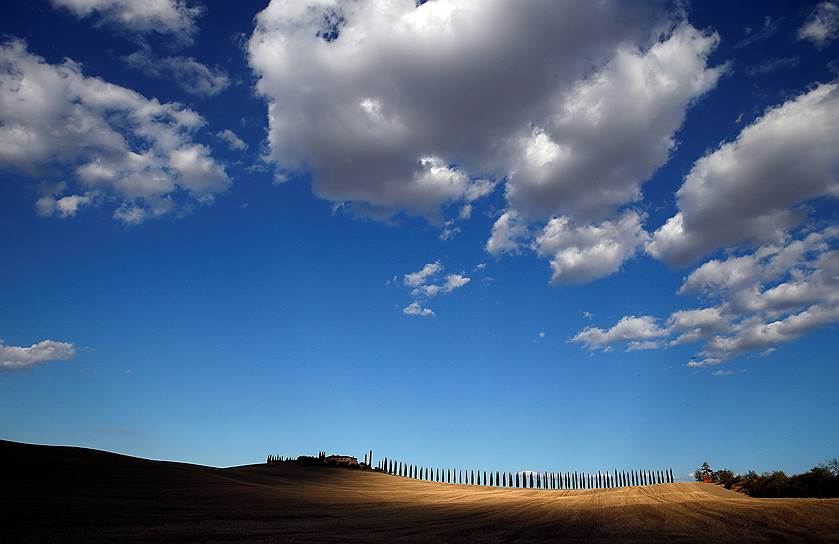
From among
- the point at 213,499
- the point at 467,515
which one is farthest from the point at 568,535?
the point at 213,499

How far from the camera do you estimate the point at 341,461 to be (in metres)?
54.9

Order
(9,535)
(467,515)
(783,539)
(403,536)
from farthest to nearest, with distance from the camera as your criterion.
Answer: (467,515) < (403,536) < (783,539) < (9,535)

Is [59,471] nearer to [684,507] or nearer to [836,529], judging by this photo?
[684,507]

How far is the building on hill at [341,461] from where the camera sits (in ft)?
177

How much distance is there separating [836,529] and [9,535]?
14.4m

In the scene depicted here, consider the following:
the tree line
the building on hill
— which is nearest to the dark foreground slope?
the tree line

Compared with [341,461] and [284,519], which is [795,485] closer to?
[284,519]

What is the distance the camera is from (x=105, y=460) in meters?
22.2

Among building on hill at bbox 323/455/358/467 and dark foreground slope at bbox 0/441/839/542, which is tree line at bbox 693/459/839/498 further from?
building on hill at bbox 323/455/358/467

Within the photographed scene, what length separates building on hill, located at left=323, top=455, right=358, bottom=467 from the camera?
53906 mm

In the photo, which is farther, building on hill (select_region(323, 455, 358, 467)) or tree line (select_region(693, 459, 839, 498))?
building on hill (select_region(323, 455, 358, 467))

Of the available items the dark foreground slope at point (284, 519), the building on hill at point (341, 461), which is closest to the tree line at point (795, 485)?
the dark foreground slope at point (284, 519)

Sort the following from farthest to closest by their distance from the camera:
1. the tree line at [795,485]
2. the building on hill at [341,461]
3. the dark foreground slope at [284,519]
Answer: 1. the building on hill at [341,461]
2. the tree line at [795,485]
3. the dark foreground slope at [284,519]

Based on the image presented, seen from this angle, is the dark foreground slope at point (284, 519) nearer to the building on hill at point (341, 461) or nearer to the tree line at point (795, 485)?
the tree line at point (795, 485)
